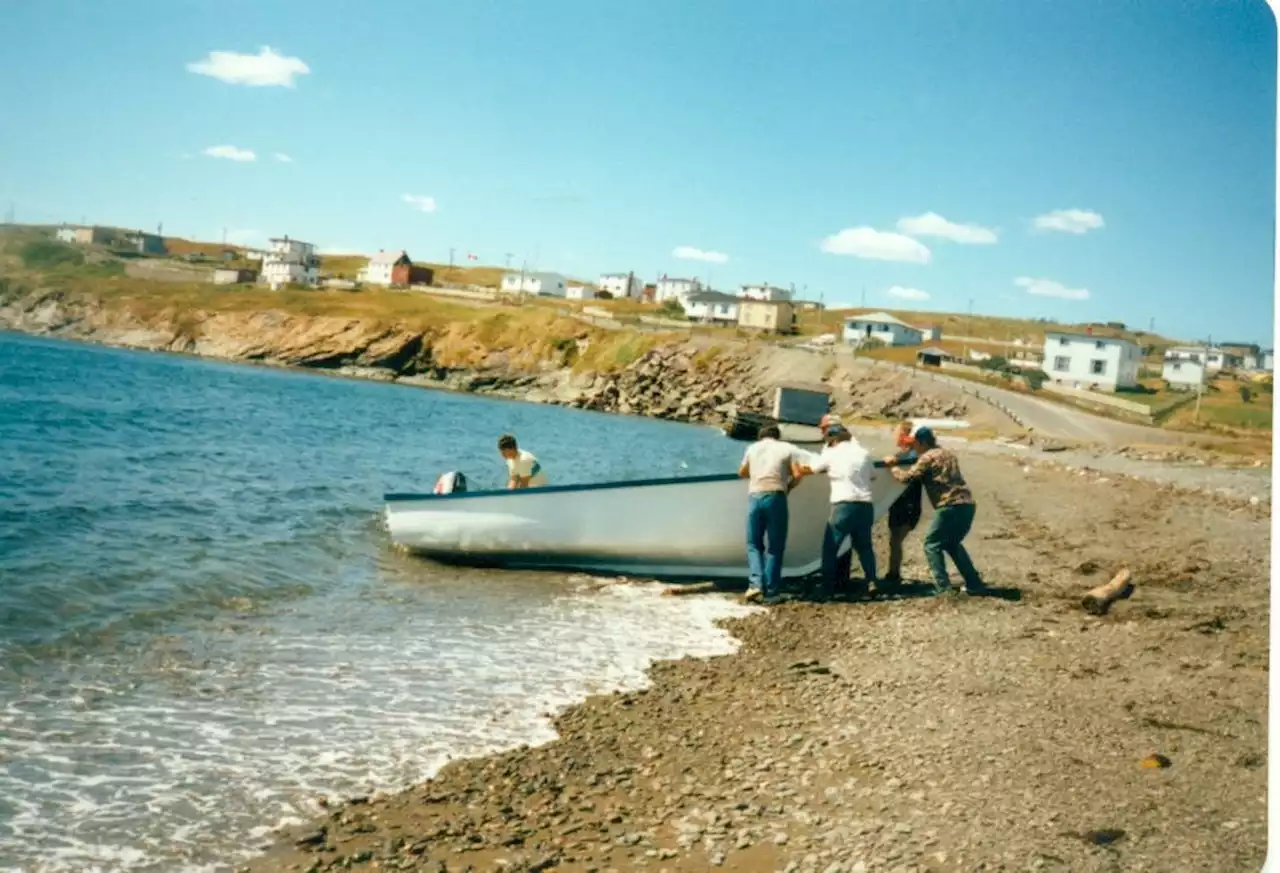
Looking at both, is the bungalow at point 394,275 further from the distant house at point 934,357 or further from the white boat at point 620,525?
the white boat at point 620,525

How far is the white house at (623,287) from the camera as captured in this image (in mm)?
51531

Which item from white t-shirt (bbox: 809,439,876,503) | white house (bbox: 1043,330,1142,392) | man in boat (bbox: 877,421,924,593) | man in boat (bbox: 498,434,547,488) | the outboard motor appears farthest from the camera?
white house (bbox: 1043,330,1142,392)

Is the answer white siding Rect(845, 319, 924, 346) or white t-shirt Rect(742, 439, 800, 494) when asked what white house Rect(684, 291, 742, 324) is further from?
white t-shirt Rect(742, 439, 800, 494)

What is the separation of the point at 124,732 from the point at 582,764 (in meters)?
2.03

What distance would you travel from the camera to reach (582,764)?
12.2 feet

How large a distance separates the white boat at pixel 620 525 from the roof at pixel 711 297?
1832 inches

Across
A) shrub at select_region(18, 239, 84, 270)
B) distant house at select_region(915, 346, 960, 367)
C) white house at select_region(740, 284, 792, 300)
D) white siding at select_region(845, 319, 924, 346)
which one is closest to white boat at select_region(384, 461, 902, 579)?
shrub at select_region(18, 239, 84, 270)

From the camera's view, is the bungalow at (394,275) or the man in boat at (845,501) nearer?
the man in boat at (845,501)

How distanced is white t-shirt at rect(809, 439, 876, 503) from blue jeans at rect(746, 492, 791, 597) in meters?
0.41

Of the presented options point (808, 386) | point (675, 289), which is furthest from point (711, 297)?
point (808, 386)

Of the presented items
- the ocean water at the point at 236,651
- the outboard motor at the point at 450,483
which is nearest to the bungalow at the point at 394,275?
the ocean water at the point at 236,651

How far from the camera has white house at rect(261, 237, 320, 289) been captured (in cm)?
1933

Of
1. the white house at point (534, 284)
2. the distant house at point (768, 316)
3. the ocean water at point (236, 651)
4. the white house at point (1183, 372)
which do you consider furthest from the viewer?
the distant house at point (768, 316)

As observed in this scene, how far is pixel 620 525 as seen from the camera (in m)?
7.77
